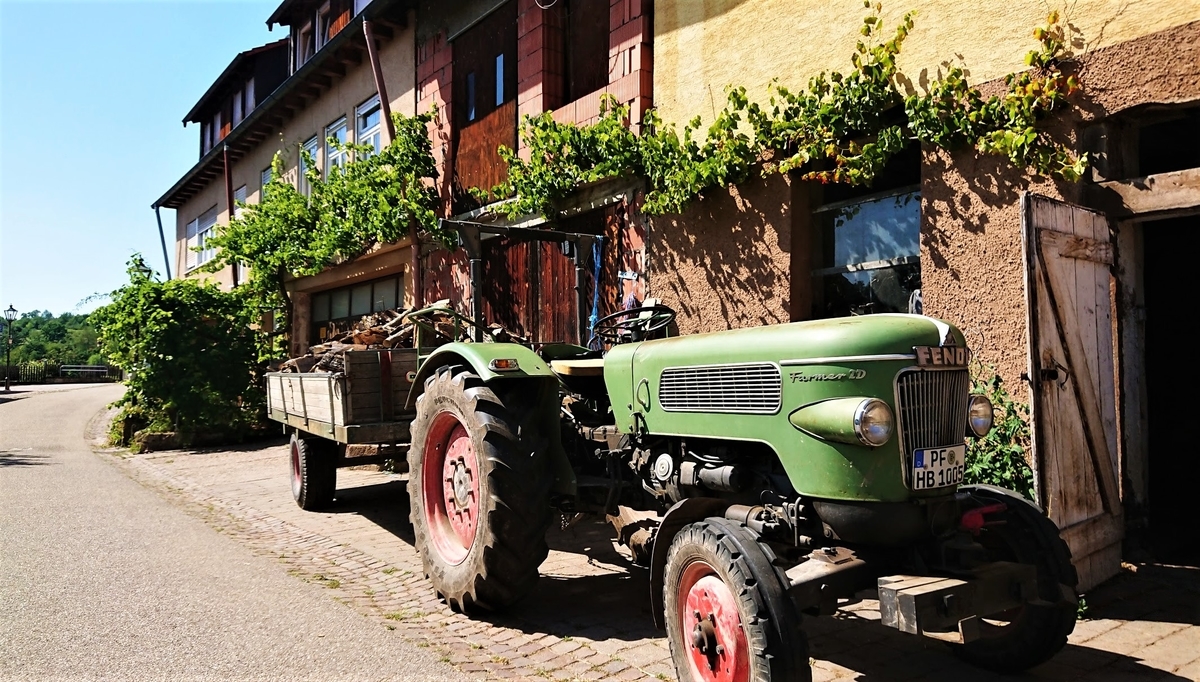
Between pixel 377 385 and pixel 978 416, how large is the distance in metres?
4.21

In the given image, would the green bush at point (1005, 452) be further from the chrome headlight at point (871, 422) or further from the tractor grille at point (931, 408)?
the chrome headlight at point (871, 422)

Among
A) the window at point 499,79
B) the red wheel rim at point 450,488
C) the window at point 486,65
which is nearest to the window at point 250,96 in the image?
the window at point 486,65

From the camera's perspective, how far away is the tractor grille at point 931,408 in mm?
3027

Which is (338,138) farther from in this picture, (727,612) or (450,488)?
(727,612)

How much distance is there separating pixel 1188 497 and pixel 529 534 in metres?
4.77

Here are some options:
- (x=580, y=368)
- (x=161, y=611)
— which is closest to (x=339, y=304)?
(x=161, y=611)

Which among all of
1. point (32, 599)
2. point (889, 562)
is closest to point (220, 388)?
point (32, 599)

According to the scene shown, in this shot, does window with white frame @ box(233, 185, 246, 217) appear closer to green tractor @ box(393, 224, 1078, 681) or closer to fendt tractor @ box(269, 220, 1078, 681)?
fendt tractor @ box(269, 220, 1078, 681)

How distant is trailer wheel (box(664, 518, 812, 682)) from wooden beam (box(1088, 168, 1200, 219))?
3423 millimetres

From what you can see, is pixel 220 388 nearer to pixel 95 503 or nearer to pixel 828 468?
pixel 95 503

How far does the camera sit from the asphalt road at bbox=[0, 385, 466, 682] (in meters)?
3.64

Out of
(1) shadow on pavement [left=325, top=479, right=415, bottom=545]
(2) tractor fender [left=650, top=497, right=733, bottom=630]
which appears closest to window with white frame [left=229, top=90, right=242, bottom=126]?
(1) shadow on pavement [left=325, top=479, right=415, bottom=545]

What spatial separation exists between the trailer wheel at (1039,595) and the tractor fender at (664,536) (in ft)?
3.64

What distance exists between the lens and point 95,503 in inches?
314
